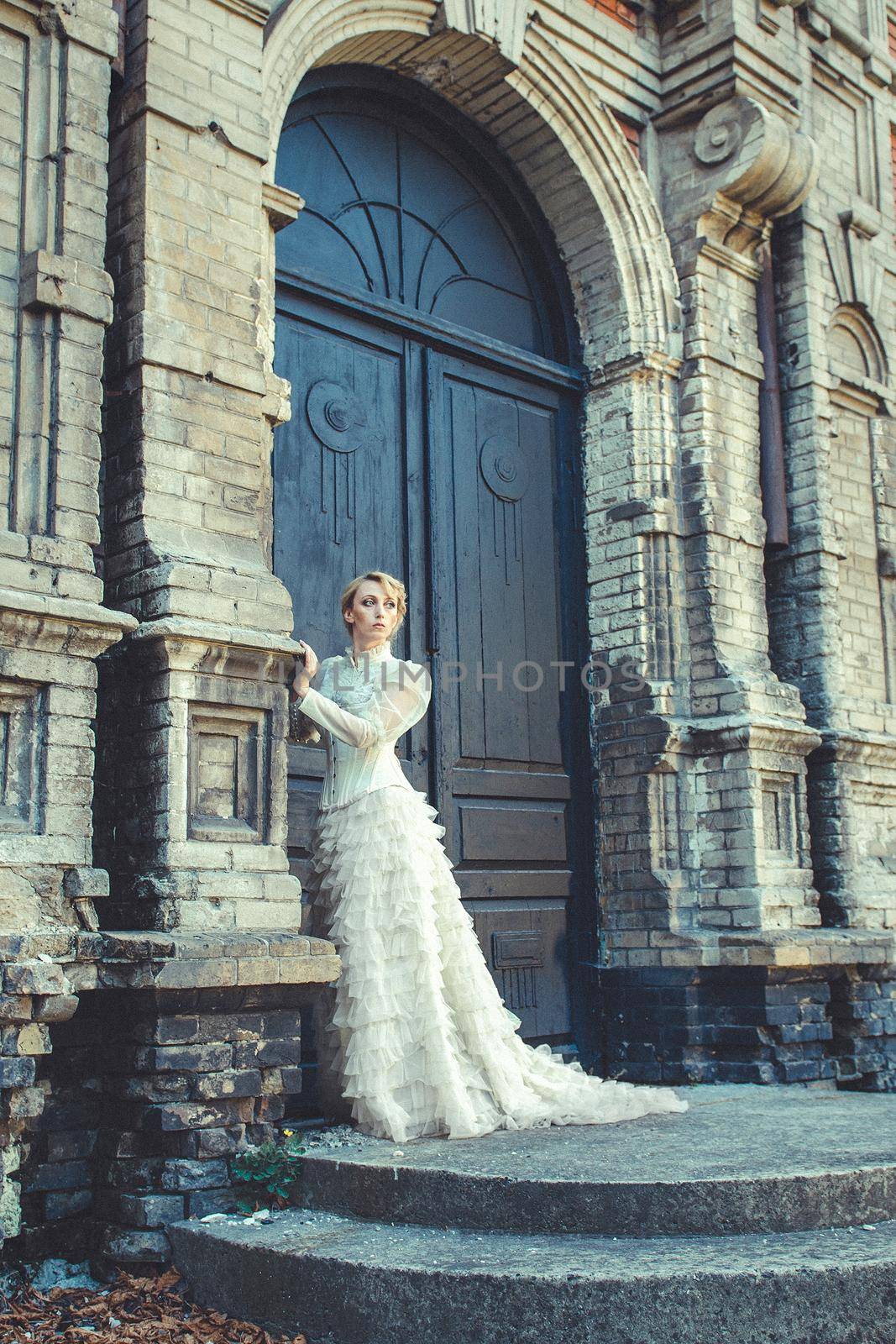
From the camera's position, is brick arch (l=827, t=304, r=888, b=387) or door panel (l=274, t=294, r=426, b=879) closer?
door panel (l=274, t=294, r=426, b=879)

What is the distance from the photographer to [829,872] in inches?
291

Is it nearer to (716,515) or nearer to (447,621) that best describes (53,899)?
(447,621)

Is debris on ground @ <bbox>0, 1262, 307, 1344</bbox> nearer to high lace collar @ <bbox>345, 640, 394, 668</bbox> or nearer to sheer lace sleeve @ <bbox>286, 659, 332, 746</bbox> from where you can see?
sheer lace sleeve @ <bbox>286, 659, 332, 746</bbox>

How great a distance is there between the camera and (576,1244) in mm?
3752

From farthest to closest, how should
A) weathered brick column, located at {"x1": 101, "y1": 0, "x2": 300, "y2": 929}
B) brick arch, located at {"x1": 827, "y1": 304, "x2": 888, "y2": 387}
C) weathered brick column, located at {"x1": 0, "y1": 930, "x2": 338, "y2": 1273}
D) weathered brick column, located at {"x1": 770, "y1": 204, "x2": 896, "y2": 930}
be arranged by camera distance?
1. brick arch, located at {"x1": 827, "y1": 304, "x2": 888, "y2": 387}
2. weathered brick column, located at {"x1": 770, "y1": 204, "x2": 896, "y2": 930}
3. weathered brick column, located at {"x1": 101, "y1": 0, "x2": 300, "y2": 929}
4. weathered brick column, located at {"x1": 0, "y1": 930, "x2": 338, "y2": 1273}

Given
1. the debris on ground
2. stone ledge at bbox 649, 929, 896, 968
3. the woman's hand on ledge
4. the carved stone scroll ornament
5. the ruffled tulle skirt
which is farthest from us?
the carved stone scroll ornament

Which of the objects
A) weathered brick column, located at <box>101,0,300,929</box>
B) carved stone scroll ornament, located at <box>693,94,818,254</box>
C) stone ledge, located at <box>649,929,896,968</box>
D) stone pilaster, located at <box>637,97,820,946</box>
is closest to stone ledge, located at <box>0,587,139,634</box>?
weathered brick column, located at <box>101,0,300,929</box>

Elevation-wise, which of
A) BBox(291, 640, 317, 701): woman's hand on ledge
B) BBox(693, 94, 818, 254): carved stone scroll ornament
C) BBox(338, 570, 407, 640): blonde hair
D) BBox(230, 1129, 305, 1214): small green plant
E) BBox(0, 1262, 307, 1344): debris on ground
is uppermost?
BBox(693, 94, 818, 254): carved stone scroll ornament

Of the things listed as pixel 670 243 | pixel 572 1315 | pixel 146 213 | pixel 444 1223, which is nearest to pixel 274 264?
pixel 146 213

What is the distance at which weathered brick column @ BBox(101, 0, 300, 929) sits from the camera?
4.52 metres

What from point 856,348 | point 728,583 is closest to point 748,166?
point 856,348

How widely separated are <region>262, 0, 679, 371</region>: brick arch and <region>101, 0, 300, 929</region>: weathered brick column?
200 cm

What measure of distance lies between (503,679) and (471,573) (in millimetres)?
558

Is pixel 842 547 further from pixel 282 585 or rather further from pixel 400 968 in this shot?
pixel 400 968
